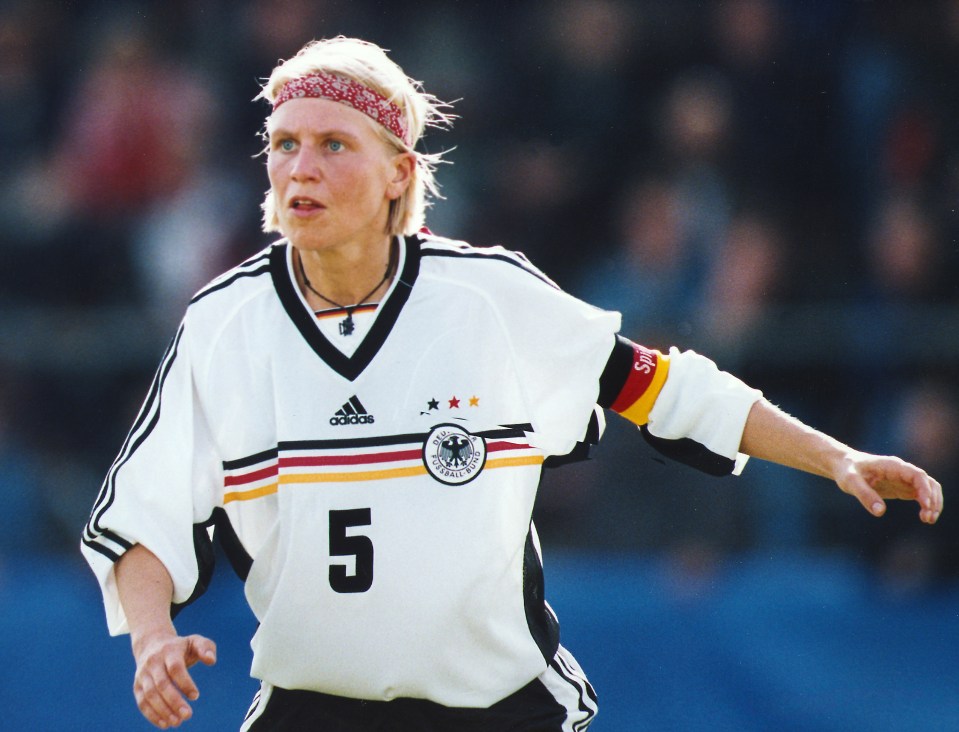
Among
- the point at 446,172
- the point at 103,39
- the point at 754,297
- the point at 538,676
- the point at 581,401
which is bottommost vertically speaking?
the point at 538,676

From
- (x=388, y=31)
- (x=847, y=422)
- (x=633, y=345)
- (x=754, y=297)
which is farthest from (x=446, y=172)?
(x=633, y=345)

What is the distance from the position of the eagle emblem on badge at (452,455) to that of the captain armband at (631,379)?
1.21 ft

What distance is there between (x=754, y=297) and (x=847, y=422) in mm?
683

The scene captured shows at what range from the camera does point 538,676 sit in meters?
3.36

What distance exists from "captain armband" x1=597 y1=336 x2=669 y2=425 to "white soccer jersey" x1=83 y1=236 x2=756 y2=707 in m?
0.05

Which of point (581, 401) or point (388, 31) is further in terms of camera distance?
point (388, 31)

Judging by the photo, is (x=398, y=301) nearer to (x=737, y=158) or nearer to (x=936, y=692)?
(x=936, y=692)

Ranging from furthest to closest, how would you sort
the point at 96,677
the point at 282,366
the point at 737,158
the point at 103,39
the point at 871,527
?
the point at 103,39
the point at 737,158
the point at 871,527
the point at 96,677
the point at 282,366

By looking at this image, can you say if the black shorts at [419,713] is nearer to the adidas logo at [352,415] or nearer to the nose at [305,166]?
the adidas logo at [352,415]

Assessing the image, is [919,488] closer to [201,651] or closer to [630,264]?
[201,651]

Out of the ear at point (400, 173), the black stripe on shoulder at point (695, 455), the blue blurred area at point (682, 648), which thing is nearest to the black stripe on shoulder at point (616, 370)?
the black stripe on shoulder at point (695, 455)

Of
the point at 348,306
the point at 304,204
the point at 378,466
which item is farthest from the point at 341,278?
the point at 378,466

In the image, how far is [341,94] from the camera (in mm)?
3395

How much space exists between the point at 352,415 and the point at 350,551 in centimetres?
29
